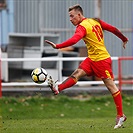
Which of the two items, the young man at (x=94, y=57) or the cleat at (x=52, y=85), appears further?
the young man at (x=94, y=57)

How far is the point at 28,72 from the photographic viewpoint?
2367cm

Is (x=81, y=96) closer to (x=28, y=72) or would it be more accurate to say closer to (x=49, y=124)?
(x=28, y=72)

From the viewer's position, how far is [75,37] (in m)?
12.5

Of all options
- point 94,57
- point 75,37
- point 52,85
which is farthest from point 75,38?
point 52,85

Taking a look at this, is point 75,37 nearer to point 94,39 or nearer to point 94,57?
A: point 94,39

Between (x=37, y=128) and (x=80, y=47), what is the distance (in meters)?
11.8

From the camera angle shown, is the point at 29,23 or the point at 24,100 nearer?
the point at 24,100

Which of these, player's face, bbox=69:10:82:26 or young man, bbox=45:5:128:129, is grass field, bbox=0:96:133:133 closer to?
young man, bbox=45:5:128:129

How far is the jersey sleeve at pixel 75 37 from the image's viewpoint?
12.4 metres

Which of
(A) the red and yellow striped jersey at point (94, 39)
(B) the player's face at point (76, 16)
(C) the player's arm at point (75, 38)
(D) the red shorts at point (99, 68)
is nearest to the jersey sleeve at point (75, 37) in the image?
(C) the player's arm at point (75, 38)

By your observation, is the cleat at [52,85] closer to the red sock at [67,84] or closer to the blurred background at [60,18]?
the red sock at [67,84]

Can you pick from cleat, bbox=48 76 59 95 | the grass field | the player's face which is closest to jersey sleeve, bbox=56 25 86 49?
the player's face

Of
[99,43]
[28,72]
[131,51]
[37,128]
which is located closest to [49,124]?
[37,128]

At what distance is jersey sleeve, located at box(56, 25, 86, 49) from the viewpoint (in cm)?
1238
